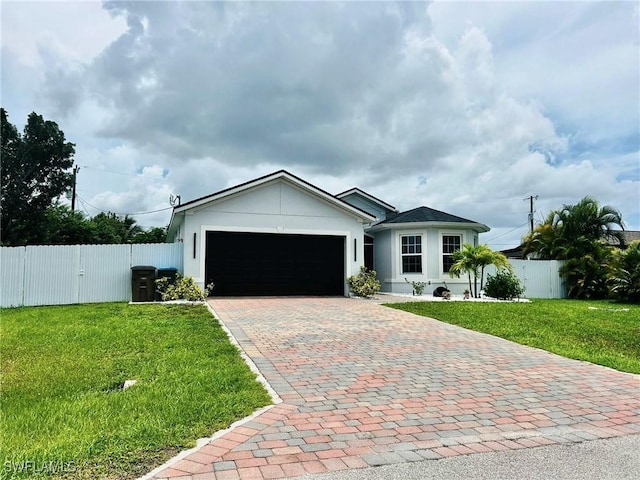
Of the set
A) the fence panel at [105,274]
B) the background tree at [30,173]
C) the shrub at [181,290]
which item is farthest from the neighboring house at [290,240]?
the background tree at [30,173]

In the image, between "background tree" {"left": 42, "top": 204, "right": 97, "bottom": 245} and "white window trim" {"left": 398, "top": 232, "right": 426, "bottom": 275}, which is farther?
"background tree" {"left": 42, "top": 204, "right": 97, "bottom": 245}

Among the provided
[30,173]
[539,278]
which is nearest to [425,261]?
[539,278]

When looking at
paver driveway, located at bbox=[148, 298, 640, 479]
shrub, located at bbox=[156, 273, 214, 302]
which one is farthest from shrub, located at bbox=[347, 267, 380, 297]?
paver driveway, located at bbox=[148, 298, 640, 479]

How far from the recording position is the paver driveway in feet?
12.9

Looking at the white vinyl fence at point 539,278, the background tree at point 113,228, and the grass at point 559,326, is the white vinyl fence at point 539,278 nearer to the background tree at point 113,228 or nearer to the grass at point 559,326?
the grass at point 559,326

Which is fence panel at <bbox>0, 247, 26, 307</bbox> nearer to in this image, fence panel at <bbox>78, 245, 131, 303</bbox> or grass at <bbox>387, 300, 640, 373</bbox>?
fence panel at <bbox>78, 245, 131, 303</bbox>

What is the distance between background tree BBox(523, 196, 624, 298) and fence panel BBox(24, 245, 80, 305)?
2122cm

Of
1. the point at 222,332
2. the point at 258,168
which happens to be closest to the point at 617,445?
the point at 222,332

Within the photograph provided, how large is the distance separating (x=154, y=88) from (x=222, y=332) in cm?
952

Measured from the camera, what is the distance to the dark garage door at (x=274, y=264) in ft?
58.3

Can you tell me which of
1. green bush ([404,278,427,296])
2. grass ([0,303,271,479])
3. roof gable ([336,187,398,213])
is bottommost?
grass ([0,303,271,479])

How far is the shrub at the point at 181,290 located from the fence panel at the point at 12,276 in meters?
4.60

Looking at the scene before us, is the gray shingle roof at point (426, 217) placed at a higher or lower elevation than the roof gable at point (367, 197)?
lower

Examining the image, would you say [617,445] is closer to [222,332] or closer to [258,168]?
[222,332]
